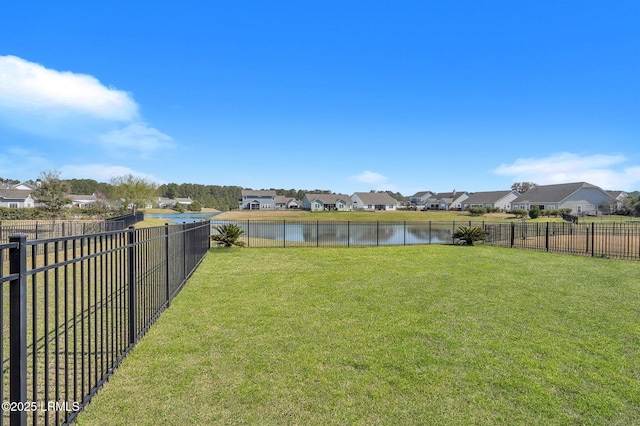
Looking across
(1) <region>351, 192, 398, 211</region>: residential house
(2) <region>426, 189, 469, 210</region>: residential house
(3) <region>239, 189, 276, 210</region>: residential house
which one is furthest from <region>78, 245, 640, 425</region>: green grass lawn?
(2) <region>426, 189, 469, 210</region>: residential house

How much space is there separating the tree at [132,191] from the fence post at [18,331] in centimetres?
5164

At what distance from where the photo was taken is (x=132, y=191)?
4762 centimetres

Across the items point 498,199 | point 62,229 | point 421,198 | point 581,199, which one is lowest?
point 62,229

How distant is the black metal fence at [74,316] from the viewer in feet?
6.71

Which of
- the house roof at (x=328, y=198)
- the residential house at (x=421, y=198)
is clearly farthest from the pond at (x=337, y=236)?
the residential house at (x=421, y=198)

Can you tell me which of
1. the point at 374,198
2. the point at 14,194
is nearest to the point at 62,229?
the point at 14,194

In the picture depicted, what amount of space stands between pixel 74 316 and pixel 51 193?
123 ft

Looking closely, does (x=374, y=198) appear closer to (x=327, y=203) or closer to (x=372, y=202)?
(x=372, y=202)

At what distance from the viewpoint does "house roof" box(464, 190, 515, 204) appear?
7462 centimetres

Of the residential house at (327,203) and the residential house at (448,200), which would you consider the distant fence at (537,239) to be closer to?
the residential house at (327,203)

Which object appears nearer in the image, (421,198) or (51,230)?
(51,230)

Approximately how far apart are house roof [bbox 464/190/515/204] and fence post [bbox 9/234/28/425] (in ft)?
273

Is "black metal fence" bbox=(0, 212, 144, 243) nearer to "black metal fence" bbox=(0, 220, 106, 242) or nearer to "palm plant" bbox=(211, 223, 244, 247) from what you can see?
"black metal fence" bbox=(0, 220, 106, 242)

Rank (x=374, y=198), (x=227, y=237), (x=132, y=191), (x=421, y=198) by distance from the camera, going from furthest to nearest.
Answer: (x=421, y=198)
(x=374, y=198)
(x=132, y=191)
(x=227, y=237)
